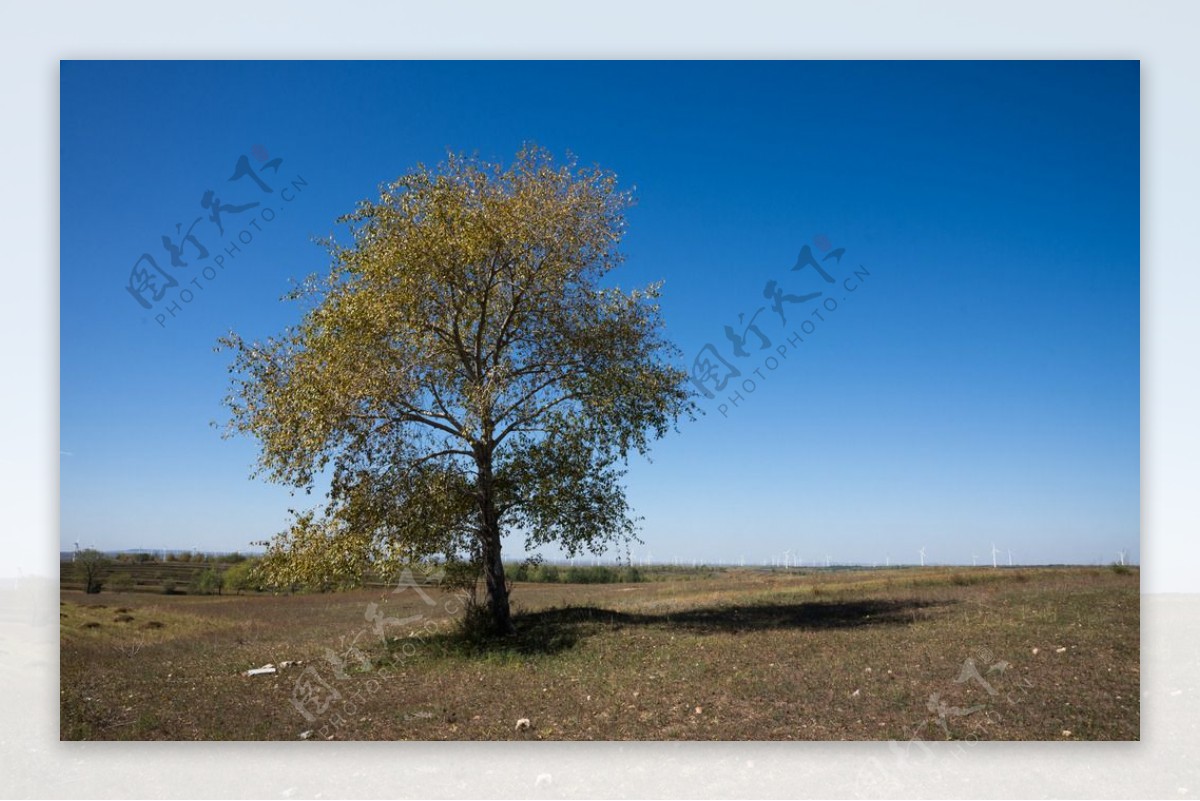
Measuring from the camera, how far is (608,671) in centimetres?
743

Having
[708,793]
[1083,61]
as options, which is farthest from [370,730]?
[1083,61]

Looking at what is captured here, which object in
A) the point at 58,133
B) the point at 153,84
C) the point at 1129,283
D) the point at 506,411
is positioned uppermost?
the point at 153,84

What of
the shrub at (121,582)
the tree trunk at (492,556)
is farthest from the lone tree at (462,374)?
the shrub at (121,582)

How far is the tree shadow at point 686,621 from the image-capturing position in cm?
852

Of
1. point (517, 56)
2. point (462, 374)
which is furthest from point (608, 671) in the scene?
point (517, 56)

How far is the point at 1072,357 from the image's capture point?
709 centimetres

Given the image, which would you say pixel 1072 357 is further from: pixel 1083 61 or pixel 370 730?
pixel 370 730

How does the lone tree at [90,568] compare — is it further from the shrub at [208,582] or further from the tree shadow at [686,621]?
the tree shadow at [686,621]

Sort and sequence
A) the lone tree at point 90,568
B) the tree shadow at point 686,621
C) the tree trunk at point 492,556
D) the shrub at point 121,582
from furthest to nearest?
the tree trunk at point 492,556, the tree shadow at point 686,621, the shrub at point 121,582, the lone tree at point 90,568

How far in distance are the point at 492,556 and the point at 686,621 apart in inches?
90.2

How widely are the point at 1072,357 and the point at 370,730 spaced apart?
6.81 m

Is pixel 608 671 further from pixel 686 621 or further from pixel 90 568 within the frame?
pixel 90 568

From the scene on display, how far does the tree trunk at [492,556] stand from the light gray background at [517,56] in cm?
248

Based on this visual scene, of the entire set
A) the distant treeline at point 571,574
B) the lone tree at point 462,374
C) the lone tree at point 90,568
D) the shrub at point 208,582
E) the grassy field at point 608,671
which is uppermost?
the lone tree at point 462,374
